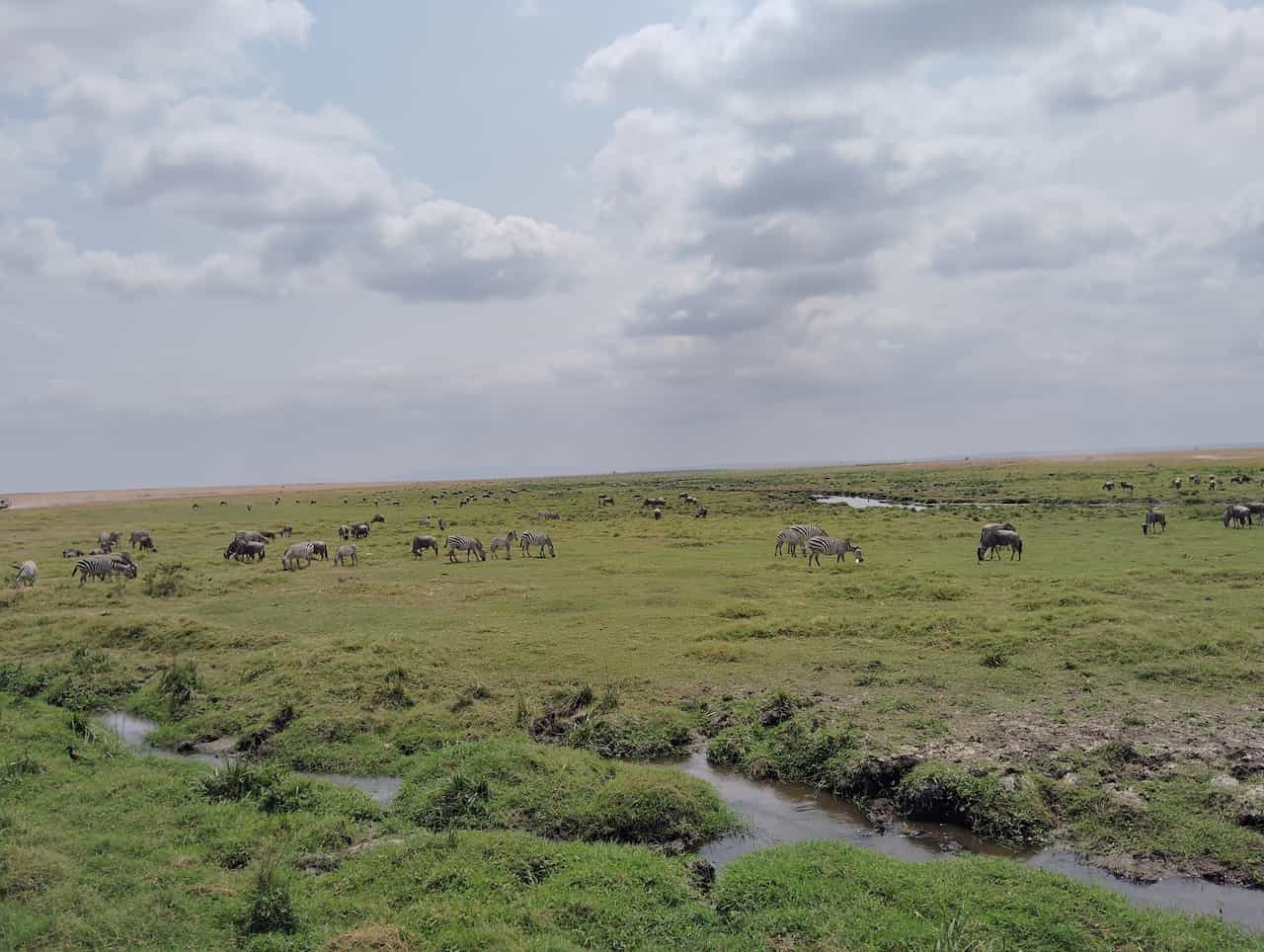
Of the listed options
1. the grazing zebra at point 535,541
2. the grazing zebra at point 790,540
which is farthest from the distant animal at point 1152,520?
the grazing zebra at point 535,541

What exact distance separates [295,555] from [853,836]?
28.2 meters

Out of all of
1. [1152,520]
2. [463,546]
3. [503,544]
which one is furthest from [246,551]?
[1152,520]

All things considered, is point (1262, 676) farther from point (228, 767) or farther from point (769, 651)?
point (228, 767)

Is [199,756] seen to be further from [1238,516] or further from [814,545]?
[1238,516]

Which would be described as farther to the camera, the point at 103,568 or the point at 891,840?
the point at 103,568

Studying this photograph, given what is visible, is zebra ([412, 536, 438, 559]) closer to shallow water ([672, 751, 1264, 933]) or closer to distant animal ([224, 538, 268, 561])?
distant animal ([224, 538, 268, 561])

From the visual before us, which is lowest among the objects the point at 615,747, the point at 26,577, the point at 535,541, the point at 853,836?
the point at 853,836

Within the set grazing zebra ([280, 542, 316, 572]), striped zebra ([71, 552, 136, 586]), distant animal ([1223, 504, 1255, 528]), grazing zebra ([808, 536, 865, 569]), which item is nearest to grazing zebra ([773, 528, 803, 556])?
grazing zebra ([808, 536, 865, 569])

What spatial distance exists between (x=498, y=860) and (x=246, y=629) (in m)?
14.7

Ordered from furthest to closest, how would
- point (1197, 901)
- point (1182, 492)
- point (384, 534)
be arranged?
point (1182, 492), point (384, 534), point (1197, 901)

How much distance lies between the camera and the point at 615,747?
12.5 m

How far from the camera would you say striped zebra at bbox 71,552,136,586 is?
95.1 feet

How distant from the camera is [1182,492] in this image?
52344 millimetres

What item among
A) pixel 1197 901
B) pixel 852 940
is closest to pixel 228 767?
Answer: pixel 852 940
